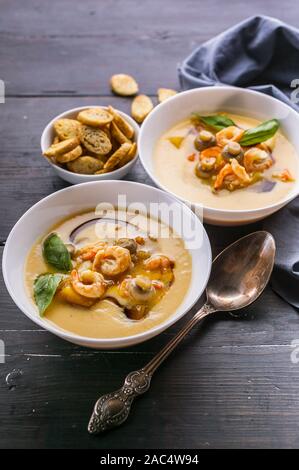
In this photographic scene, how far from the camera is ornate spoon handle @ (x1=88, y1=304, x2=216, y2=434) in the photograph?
5.39 ft

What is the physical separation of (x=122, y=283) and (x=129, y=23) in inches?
71.2

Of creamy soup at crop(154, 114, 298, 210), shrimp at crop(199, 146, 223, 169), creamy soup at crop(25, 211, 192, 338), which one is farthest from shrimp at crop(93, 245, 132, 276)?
shrimp at crop(199, 146, 223, 169)

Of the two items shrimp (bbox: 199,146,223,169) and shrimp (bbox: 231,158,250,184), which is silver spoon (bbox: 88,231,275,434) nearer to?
shrimp (bbox: 231,158,250,184)

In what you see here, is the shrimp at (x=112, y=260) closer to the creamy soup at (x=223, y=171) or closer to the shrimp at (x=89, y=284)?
the shrimp at (x=89, y=284)

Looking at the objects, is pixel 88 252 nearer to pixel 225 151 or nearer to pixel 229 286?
pixel 229 286

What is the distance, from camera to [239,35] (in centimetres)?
265

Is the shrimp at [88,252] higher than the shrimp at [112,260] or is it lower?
lower

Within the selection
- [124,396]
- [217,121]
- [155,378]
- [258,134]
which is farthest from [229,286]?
[217,121]

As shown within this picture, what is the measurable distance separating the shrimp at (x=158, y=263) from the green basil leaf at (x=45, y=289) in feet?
0.95

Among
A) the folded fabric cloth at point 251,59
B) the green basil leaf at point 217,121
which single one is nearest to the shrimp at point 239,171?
the green basil leaf at point 217,121

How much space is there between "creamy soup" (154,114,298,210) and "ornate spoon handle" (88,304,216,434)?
569 mm

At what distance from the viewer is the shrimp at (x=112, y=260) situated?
1795 mm

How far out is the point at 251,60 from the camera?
8.76 ft

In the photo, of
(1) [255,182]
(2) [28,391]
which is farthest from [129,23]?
(2) [28,391]
